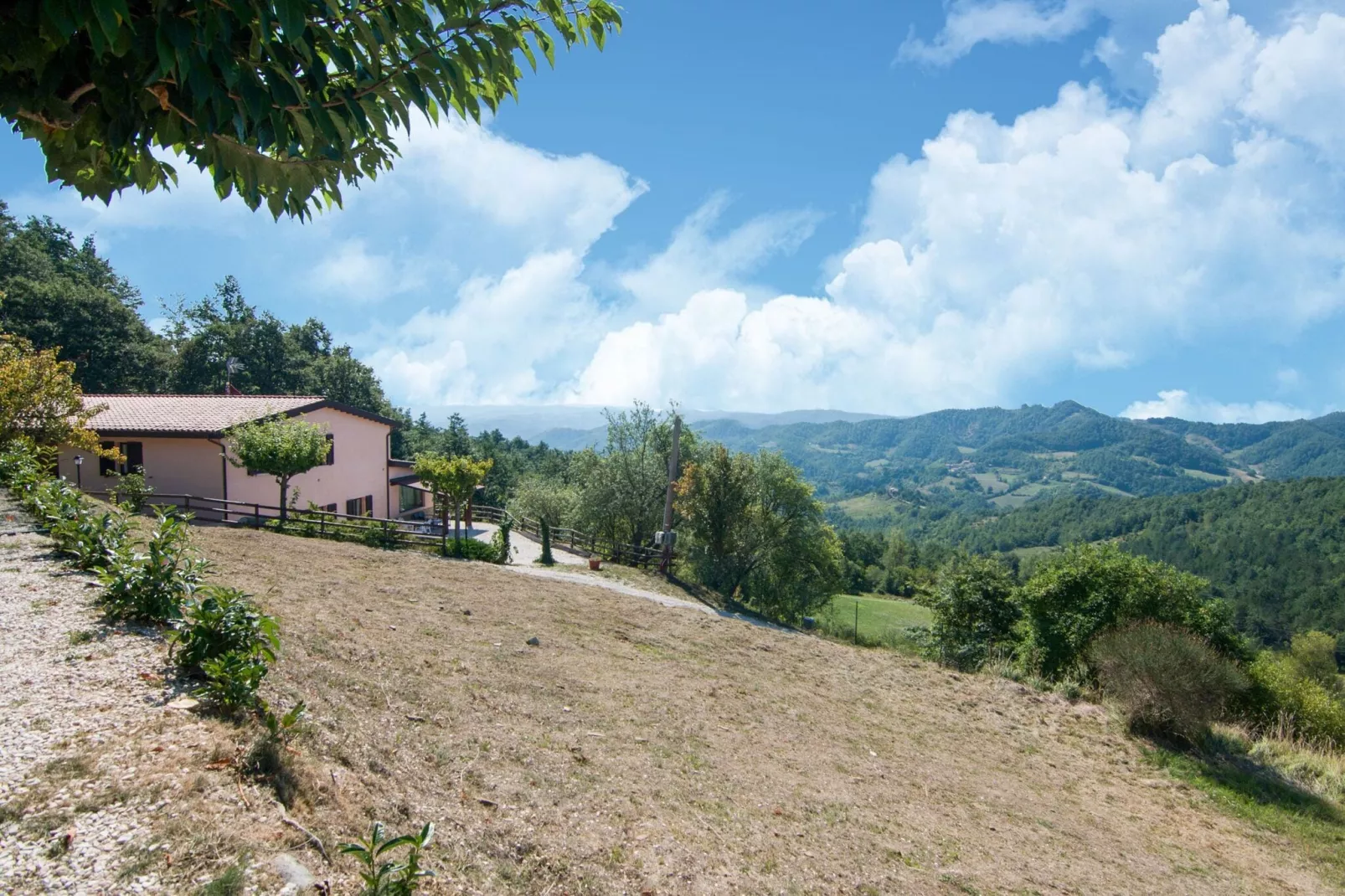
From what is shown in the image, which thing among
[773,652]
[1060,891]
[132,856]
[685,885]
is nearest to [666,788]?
[685,885]

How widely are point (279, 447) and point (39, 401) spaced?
210 inches

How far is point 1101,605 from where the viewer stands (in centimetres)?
1551

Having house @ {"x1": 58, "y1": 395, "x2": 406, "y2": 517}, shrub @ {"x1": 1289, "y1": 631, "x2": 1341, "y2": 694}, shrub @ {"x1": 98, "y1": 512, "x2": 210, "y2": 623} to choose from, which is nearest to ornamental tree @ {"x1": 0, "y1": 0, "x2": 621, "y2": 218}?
shrub @ {"x1": 98, "y1": 512, "x2": 210, "y2": 623}

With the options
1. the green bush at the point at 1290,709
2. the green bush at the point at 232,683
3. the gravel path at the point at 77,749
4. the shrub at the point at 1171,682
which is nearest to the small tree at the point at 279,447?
the gravel path at the point at 77,749

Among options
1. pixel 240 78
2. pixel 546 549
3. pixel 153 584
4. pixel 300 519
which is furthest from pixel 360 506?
pixel 240 78

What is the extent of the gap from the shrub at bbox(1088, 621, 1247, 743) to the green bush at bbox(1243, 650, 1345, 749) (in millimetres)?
2279

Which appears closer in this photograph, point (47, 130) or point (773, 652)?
point (47, 130)

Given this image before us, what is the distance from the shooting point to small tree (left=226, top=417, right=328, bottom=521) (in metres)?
19.7

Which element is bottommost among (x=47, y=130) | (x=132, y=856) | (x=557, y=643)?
(x=557, y=643)

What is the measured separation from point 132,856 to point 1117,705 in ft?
47.3

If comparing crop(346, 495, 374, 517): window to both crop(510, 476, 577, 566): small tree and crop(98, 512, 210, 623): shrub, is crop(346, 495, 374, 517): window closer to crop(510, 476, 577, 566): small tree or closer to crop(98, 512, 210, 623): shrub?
crop(510, 476, 577, 566): small tree

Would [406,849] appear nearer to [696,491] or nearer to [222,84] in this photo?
[222,84]

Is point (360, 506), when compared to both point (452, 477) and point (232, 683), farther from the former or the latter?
point (232, 683)

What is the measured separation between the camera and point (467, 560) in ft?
65.0
